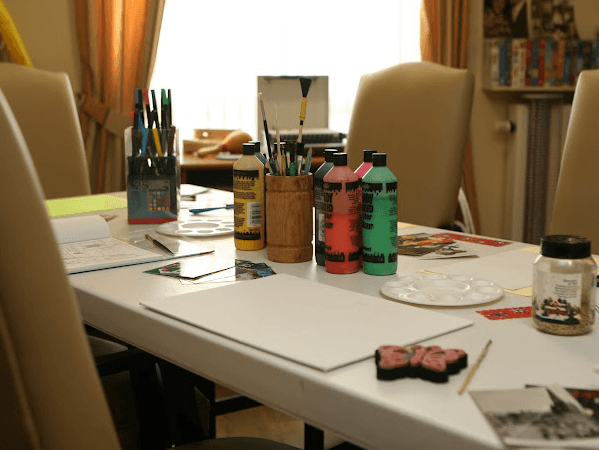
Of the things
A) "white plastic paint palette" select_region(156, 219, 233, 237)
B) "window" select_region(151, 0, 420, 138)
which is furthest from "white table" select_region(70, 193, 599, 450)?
"window" select_region(151, 0, 420, 138)

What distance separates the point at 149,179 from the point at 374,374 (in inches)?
38.4

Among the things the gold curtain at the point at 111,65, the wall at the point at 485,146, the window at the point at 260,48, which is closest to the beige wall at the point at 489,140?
the wall at the point at 485,146

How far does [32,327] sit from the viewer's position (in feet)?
1.54

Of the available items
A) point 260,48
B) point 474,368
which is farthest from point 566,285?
point 260,48

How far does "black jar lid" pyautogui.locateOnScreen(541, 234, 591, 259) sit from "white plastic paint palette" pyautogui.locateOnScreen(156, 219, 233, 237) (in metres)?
0.77

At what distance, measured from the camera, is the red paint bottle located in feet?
3.66

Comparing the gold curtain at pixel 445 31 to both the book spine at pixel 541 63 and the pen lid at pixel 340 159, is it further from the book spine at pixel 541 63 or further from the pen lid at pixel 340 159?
the pen lid at pixel 340 159

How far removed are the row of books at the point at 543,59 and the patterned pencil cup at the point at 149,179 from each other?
2.59 meters

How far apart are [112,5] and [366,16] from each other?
1251 millimetres

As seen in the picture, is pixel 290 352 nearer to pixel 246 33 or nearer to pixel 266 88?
pixel 266 88

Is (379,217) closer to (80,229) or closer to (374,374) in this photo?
(374,374)

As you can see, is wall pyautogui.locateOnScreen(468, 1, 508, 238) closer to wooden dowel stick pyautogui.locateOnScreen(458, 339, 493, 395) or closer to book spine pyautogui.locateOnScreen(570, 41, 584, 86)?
book spine pyautogui.locateOnScreen(570, 41, 584, 86)

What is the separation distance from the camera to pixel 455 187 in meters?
1.99

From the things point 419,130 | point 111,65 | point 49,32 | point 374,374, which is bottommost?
point 374,374
